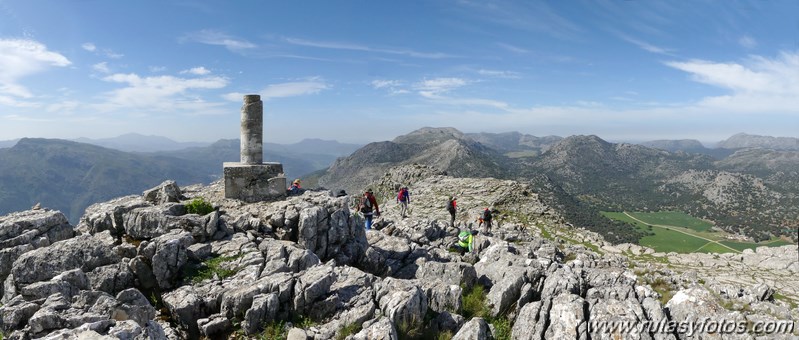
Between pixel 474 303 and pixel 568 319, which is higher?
pixel 568 319

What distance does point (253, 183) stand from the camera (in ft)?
88.1

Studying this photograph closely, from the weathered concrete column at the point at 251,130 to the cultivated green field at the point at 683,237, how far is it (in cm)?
8891

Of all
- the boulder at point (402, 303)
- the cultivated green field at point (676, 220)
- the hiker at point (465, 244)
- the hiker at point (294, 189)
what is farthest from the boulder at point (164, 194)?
the cultivated green field at point (676, 220)

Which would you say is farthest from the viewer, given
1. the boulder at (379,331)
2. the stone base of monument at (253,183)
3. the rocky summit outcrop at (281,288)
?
the stone base of monument at (253,183)

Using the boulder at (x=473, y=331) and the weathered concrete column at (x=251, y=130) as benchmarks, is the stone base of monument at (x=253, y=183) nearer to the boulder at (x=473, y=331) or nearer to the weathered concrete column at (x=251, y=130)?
the weathered concrete column at (x=251, y=130)

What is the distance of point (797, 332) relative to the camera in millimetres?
16234

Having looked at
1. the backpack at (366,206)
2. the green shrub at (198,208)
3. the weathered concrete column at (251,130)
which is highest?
the weathered concrete column at (251,130)

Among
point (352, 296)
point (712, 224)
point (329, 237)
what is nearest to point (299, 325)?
point (352, 296)

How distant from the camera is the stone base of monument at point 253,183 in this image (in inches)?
1043

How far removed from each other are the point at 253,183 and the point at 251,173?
2.45ft

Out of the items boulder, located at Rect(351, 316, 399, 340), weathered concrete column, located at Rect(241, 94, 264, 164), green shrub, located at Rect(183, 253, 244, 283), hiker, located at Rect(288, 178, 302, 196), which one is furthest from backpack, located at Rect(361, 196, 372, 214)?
boulder, located at Rect(351, 316, 399, 340)

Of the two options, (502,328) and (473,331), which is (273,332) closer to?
(473,331)

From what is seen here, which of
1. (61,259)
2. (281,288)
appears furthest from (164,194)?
(281,288)

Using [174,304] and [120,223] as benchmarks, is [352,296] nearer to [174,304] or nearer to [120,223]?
[174,304]
